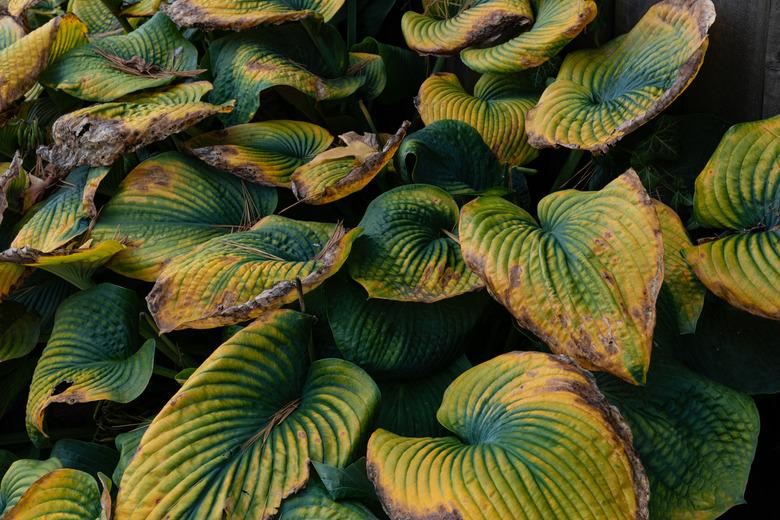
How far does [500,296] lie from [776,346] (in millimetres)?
565

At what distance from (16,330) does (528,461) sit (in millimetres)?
1240

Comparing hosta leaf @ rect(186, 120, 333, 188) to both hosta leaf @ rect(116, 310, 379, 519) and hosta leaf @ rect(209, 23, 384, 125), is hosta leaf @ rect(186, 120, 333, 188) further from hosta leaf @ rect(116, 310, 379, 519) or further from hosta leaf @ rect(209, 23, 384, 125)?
hosta leaf @ rect(116, 310, 379, 519)

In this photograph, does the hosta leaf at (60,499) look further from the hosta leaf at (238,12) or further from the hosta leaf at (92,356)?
the hosta leaf at (238,12)

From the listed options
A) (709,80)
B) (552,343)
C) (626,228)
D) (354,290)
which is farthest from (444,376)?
(709,80)

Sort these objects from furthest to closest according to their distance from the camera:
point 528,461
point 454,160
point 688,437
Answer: point 454,160 → point 688,437 → point 528,461

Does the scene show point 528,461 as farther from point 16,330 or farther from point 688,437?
point 16,330

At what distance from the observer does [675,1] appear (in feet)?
5.38

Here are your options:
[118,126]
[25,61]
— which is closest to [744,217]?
[118,126]

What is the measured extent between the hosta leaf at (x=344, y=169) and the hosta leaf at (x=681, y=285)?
551mm

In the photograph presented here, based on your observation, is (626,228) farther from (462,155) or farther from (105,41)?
(105,41)

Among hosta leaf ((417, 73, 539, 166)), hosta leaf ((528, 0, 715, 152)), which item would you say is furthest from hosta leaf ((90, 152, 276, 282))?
hosta leaf ((528, 0, 715, 152))

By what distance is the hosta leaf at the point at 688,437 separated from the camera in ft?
4.25

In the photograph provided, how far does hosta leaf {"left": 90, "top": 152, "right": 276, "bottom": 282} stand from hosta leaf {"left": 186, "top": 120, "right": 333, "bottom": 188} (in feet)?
0.16

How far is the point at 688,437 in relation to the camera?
1.35 m
